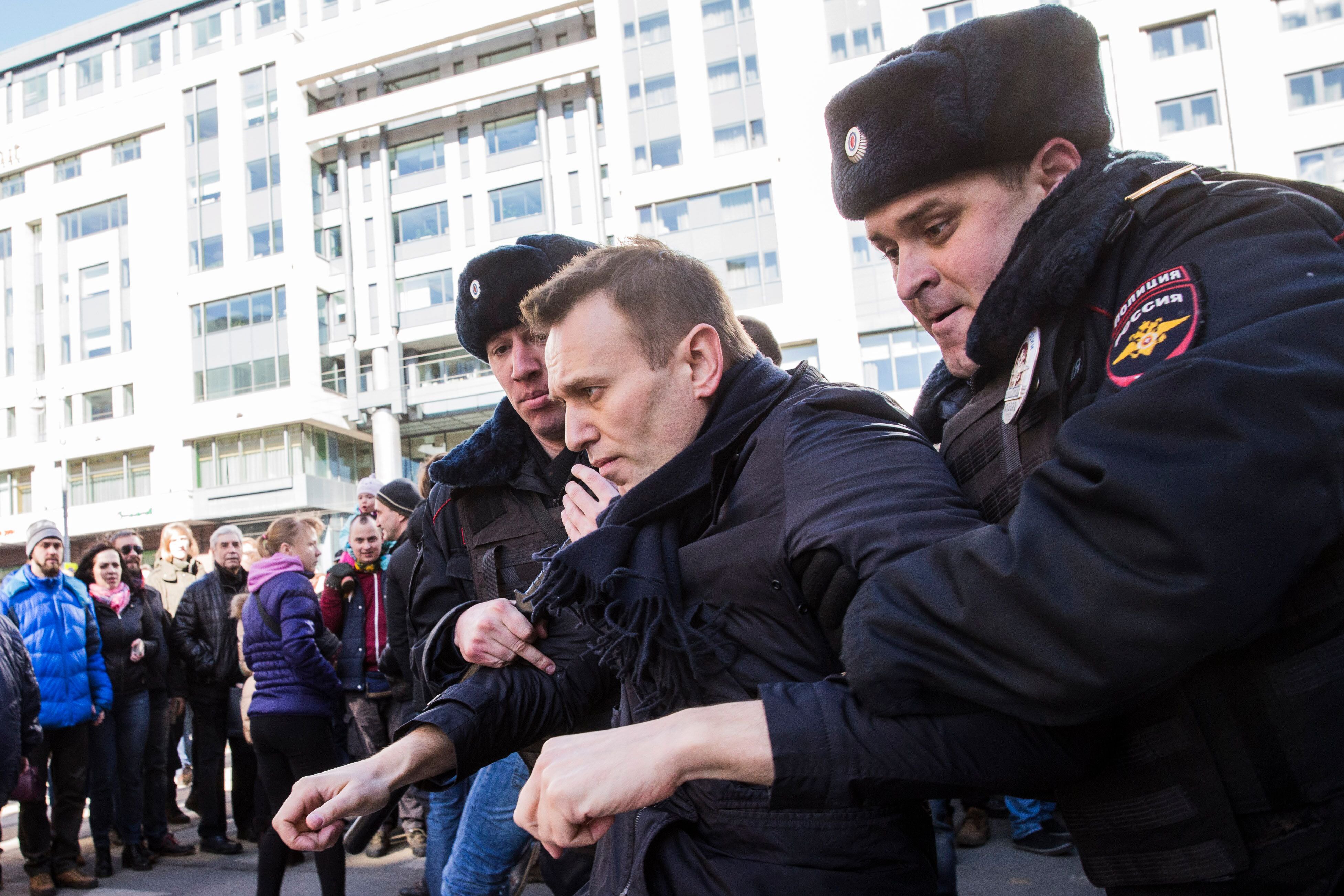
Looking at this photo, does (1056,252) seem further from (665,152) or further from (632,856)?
(665,152)

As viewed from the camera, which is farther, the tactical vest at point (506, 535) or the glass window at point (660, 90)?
the glass window at point (660, 90)

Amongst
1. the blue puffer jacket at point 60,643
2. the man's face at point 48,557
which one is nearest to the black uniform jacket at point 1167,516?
the blue puffer jacket at point 60,643

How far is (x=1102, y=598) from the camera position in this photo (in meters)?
0.88

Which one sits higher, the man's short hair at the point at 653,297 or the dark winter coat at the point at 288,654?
the man's short hair at the point at 653,297

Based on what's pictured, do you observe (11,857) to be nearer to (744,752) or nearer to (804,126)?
(744,752)

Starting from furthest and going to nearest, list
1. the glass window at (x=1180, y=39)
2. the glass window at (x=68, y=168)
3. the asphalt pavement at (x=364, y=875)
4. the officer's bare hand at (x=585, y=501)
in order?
the glass window at (x=68, y=168) → the glass window at (x=1180, y=39) → the asphalt pavement at (x=364, y=875) → the officer's bare hand at (x=585, y=501)

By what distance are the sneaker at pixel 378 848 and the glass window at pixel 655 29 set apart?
24458 mm

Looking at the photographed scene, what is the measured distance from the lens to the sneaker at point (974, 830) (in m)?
5.14

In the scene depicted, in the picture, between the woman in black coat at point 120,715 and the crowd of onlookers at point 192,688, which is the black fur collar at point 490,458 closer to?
the crowd of onlookers at point 192,688

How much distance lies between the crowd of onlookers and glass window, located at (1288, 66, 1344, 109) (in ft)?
78.1

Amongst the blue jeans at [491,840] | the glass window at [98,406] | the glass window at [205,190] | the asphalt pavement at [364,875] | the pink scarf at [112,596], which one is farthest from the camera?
the glass window at [98,406]

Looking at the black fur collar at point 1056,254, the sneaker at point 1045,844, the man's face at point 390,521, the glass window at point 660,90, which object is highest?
the glass window at point 660,90

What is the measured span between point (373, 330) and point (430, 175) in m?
5.42

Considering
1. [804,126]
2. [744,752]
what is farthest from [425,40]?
[744,752]
